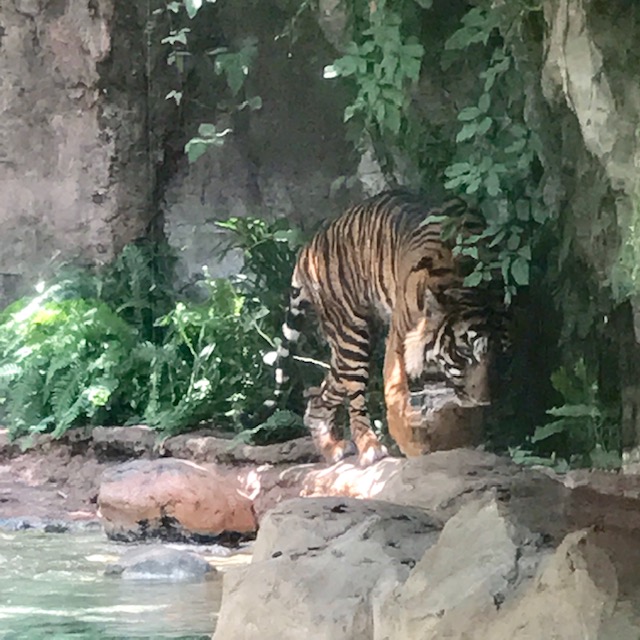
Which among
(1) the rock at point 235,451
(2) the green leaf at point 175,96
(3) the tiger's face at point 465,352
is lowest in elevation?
(1) the rock at point 235,451

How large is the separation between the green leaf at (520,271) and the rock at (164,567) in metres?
1.92

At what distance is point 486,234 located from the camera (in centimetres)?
535

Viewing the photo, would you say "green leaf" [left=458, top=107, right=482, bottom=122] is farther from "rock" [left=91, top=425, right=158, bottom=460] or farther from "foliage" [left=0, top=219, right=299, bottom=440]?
"rock" [left=91, top=425, right=158, bottom=460]

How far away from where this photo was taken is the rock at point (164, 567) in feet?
14.6

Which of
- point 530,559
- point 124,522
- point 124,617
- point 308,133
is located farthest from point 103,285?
point 530,559

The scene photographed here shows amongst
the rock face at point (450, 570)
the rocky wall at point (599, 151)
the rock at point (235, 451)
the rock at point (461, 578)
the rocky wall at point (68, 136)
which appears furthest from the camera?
the rocky wall at point (68, 136)

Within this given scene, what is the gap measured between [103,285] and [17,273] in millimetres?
914

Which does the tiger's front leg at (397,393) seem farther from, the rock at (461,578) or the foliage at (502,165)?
the rock at (461,578)

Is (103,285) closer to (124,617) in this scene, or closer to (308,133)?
(308,133)

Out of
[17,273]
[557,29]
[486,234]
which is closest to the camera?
[557,29]

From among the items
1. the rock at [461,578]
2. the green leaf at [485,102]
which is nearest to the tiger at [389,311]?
the green leaf at [485,102]

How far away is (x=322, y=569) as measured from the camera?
8.30ft

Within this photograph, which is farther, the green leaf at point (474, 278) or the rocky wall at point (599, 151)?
the green leaf at point (474, 278)

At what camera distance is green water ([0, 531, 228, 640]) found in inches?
141
